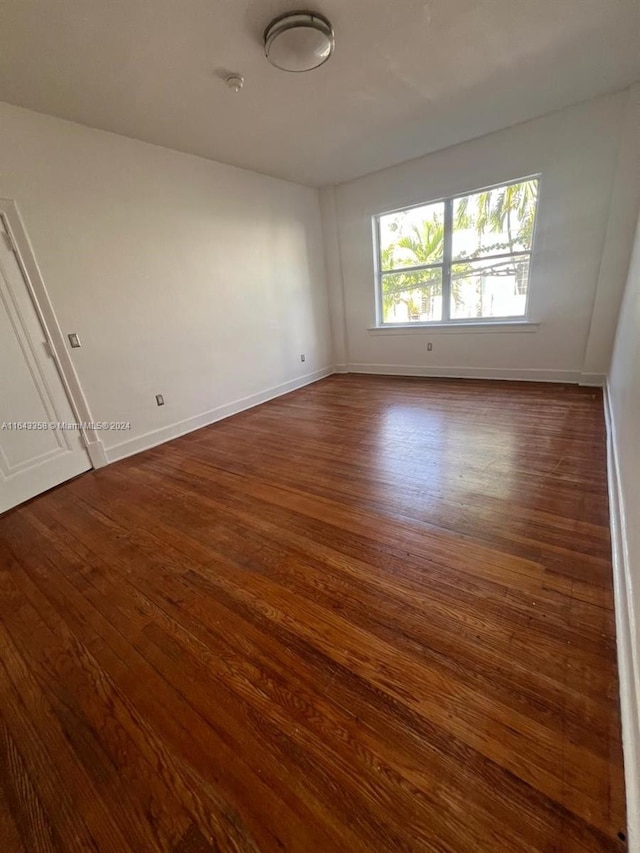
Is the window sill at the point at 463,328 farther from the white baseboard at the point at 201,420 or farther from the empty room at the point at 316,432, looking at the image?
the white baseboard at the point at 201,420

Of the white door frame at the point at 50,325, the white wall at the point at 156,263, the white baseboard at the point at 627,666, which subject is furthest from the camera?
the white wall at the point at 156,263

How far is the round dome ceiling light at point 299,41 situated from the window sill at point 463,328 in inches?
120

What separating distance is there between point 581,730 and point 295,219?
5287 mm

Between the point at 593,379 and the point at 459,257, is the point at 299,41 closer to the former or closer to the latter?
the point at 459,257

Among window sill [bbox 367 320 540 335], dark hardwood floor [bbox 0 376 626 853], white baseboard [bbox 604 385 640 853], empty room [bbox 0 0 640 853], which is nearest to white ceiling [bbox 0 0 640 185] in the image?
empty room [bbox 0 0 640 853]

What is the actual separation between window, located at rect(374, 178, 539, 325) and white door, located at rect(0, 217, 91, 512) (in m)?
4.05

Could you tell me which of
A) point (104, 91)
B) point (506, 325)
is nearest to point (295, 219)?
point (104, 91)

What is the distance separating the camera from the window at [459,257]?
3.82 metres

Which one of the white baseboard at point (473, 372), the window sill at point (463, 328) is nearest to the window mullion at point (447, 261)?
the window sill at point (463, 328)

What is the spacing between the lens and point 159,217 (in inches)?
126

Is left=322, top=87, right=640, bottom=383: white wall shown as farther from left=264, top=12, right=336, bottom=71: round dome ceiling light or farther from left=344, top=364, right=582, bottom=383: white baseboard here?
left=264, top=12, right=336, bottom=71: round dome ceiling light

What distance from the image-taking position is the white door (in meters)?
2.41

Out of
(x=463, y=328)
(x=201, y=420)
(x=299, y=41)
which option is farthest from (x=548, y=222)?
(x=201, y=420)

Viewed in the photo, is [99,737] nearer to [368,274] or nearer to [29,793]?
[29,793]
